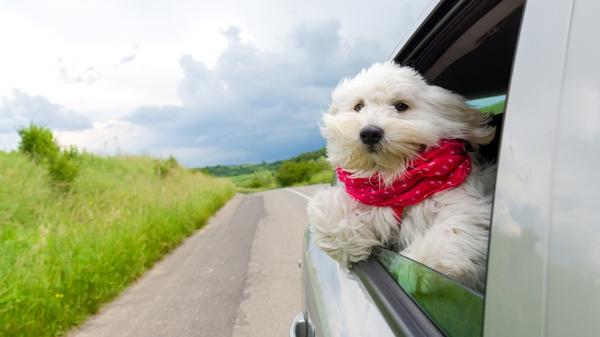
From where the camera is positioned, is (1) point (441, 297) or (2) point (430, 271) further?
(2) point (430, 271)

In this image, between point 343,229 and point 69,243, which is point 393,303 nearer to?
point 343,229

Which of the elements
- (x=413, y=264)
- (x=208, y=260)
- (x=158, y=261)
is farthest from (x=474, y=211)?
(x=158, y=261)

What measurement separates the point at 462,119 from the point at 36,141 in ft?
57.2

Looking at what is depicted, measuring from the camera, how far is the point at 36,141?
16.9 m

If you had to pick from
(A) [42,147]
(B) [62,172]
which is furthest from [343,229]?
(A) [42,147]

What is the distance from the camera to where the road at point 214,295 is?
4883 mm

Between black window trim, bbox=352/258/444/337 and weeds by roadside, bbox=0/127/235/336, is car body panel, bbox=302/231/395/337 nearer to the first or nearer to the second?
black window trim, bbox=352/258/444/337

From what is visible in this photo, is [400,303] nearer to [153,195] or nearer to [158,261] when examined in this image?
[158,261]

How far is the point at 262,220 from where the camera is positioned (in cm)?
1347

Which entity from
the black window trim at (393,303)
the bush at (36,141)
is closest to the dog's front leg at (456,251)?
the black window trim at (393,303)

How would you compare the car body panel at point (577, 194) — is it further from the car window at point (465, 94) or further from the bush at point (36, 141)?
the bush at point (36, 141)

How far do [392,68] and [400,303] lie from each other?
100cm

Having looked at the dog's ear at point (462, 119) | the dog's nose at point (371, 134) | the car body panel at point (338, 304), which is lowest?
the car body panel at point (338, 304)

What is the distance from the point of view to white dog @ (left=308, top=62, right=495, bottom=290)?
70.1 inches
